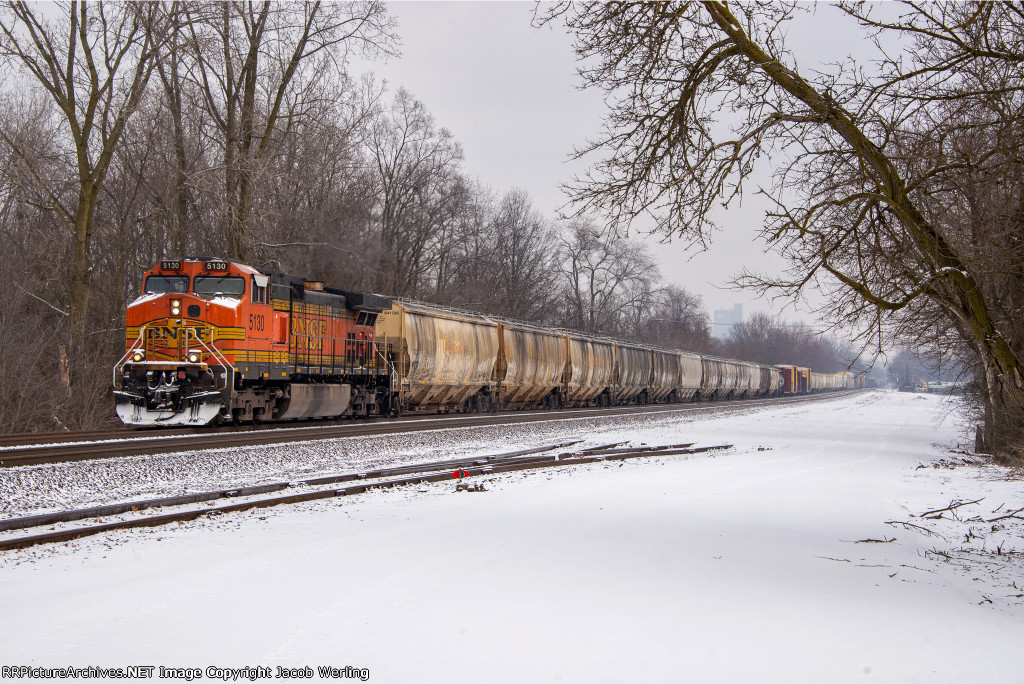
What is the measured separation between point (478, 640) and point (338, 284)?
36.7 m

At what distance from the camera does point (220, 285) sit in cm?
1880

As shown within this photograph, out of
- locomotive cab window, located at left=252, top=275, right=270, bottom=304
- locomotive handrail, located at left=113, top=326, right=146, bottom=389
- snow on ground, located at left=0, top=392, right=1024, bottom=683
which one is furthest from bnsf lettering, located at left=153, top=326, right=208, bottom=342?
snow on ground, located at left=0, top=392, right=1024, bottom=683

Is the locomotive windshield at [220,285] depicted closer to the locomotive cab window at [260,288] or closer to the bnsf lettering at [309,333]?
the locomotive cab window at [260,288]

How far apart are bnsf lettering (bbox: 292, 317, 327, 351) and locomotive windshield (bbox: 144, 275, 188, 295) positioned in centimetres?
319

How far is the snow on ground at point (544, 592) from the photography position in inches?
187

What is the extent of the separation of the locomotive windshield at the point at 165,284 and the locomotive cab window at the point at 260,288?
61.9 inches

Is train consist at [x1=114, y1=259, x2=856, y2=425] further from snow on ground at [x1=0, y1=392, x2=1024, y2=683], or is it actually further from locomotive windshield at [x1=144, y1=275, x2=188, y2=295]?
snow on ground at [x1=0, y1=392, x2=1024, y2=683]

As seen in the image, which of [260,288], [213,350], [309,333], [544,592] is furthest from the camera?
[309,333]

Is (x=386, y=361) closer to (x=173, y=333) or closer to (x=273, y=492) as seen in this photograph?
(x=173, y=333)

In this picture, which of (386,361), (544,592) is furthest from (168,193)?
(544,592)

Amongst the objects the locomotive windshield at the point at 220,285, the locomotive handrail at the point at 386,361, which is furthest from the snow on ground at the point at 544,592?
the locomotive handrail at the point at 386,361

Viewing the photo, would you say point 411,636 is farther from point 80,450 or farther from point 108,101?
point 108,101

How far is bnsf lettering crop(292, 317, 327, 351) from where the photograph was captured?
70.3 feet

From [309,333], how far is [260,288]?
3.03 metres
